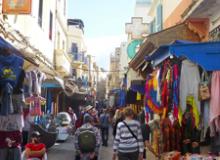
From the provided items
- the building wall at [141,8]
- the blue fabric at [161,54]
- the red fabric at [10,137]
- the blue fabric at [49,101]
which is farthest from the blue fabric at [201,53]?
the building wall at [141,8]

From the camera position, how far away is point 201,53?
7.90m

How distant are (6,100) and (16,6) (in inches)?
250

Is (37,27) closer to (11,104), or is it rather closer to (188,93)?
(11,104)

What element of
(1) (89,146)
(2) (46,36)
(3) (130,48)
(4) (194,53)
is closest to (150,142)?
(1) (89,146)

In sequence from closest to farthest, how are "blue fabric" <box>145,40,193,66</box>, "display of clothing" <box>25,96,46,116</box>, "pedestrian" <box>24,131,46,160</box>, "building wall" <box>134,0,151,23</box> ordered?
"blue fabric" <box>145,40,193,66</box> < "pedestrian" <box>24,131,46,160</box> < "display of clothing" <box>25,96,46,116</box> < "building wall" <box>134,0,151,23</box>

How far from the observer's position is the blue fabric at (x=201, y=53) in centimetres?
786

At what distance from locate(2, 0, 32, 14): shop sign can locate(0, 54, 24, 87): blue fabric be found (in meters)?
5.84

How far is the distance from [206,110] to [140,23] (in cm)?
3433

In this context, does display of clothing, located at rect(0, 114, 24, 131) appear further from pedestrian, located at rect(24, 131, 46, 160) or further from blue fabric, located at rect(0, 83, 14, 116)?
pedestrian, located at rect(24, 131, 46, 160)

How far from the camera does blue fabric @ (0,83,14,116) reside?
26.0 ft

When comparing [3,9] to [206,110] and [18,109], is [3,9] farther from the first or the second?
[206,110]

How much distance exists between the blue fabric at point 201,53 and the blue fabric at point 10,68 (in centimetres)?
257

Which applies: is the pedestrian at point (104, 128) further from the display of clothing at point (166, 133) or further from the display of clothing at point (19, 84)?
the display of clothing at point (19, 84)

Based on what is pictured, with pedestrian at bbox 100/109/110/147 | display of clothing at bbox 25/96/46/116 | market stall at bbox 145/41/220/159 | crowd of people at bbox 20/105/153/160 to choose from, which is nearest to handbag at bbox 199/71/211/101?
market stall at bbox 145/41/220/159
